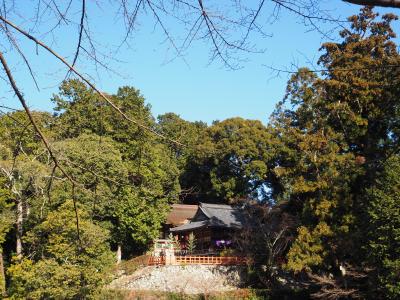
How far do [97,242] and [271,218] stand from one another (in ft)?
23.7

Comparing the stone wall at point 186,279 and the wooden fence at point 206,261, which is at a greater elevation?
the wooden fence at point 206,261

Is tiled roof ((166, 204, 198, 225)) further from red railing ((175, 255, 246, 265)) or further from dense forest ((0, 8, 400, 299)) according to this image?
dense forest ((0, 8, 400, 299))

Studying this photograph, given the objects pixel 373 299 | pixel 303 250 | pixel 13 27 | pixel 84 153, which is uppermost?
pixel 84 153

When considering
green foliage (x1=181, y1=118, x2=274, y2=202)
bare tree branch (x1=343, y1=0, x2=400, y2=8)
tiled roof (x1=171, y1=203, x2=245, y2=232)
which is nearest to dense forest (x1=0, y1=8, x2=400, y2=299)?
tiled roof (x1=171, y1=203, x2=245, y2=232)

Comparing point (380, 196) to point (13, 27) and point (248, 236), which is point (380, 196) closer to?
point (248, 236)

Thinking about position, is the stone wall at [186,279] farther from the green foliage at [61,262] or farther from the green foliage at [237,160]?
the green foliage at [237,160]

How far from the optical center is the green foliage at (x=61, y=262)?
44.7 feet

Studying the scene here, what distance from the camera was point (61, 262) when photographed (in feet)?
48.2

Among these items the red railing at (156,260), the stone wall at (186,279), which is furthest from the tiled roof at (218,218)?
the red railing at (156,260)

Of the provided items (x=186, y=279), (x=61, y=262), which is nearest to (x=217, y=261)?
(x=186, y=279)

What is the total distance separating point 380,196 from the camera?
12.1m

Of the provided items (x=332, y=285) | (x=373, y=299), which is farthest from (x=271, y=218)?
(x=373, y=299)

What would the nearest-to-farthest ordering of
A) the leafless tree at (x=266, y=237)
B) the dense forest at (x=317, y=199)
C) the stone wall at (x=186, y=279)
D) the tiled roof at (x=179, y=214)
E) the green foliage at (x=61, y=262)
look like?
1. the dense forest at (x=317, y=199)
2. the green foliage at (x=61, y=262)
3. the leafless tree at (x=266, y=237)
4. the stone wall at (x=186, y=279)
5. the tiled roof at (x=179, y=214)

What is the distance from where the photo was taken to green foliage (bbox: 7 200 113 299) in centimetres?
1361
